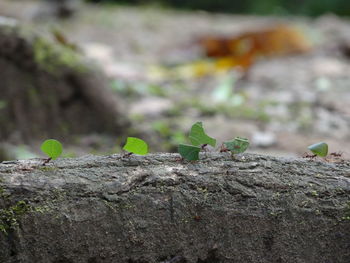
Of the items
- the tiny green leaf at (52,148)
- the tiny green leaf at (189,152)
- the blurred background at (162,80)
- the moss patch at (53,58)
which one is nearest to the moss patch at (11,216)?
the tiny green leaf at (52,148)

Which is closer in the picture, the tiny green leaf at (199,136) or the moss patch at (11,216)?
the moss patch at (11,216)

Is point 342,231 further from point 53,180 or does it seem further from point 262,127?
point 262,127

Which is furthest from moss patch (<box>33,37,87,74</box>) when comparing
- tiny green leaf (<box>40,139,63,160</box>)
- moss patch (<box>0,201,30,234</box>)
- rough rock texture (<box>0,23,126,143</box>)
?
moss patch (<box>0,201,30,234</box>)

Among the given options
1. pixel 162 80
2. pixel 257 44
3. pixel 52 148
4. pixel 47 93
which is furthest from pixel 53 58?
pixel 257 44

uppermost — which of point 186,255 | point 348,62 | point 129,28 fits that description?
point 129,28

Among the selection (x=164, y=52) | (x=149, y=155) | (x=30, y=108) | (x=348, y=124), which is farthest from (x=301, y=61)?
(x=149, y=155)

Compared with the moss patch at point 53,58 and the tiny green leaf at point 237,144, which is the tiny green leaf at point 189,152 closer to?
the tiny green leaf at point 237,144

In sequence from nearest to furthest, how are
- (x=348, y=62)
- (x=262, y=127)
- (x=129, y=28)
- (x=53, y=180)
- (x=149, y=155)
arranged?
(x=53, y=180)
(x=149, y=155)
(x=262, y=127)
(x=348, y=62)
(x=129, y=28)

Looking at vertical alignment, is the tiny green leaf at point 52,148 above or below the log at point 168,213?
above
